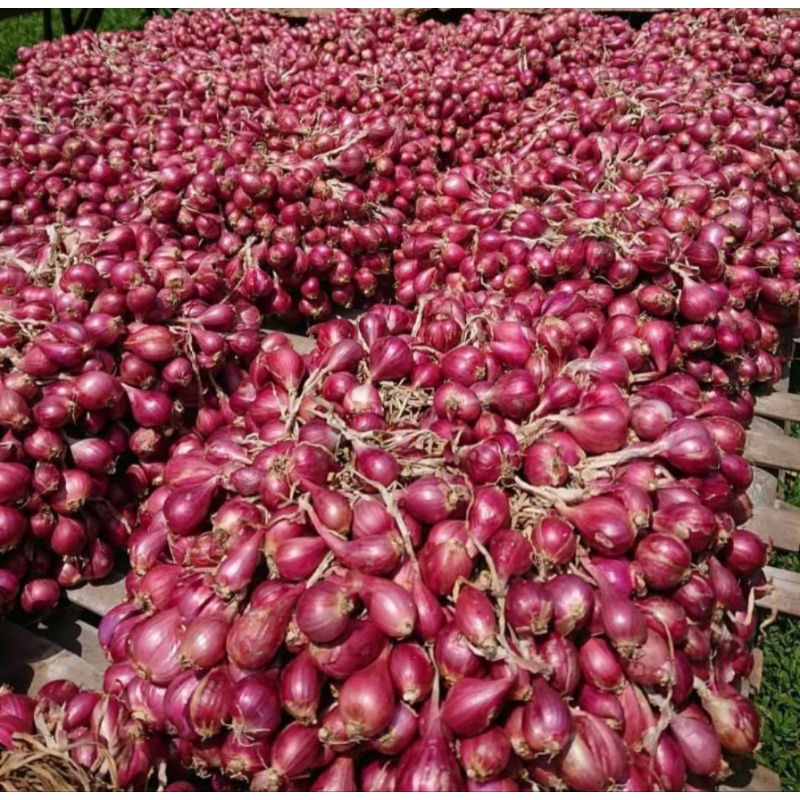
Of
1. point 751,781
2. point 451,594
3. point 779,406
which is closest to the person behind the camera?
point 451,594

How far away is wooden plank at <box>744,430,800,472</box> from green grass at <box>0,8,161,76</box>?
8.00 m

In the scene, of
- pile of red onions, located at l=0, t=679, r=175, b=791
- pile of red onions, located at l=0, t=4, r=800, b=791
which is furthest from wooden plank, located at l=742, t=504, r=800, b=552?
pile of red onions, located at l=0, t=679, r=175, b=791

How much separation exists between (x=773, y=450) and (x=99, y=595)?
2073 millimetres

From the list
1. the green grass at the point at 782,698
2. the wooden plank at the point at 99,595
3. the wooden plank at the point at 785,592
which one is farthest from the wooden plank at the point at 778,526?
the wooden plank at the point at 99,595

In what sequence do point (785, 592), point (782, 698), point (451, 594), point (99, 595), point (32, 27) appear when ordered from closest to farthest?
point (451, 594), point (99, 595), point (785, 592), point (782, 698), point (32, 27)

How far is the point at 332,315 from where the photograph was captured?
8.29 feet

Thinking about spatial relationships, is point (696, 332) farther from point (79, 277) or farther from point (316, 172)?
point (79, 277)

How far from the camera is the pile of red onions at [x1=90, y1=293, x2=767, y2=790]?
98 cm

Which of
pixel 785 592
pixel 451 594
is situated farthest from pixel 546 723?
pixel 785 592

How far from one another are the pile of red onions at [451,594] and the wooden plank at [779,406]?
0.96m

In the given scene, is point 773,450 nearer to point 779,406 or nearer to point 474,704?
point 779,406

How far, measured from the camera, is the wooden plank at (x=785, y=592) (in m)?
1.67

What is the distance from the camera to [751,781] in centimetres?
Result: 123

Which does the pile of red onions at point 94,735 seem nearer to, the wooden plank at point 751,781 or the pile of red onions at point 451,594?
the pile of red onions at point 451,594
